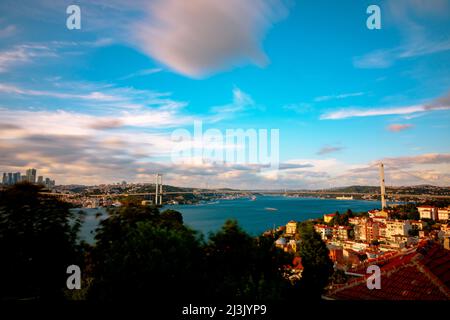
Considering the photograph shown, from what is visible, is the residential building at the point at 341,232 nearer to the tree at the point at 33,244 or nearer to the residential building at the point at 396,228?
the residential building at the point at 396,228

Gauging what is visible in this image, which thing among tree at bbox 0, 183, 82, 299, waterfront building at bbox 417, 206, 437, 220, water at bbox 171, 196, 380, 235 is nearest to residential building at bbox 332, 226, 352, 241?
water at bbox 171, 196, 380, 235

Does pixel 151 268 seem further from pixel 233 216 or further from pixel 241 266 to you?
pixel 233 216

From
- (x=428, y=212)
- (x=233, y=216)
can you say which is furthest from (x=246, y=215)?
(x=428, y=212)

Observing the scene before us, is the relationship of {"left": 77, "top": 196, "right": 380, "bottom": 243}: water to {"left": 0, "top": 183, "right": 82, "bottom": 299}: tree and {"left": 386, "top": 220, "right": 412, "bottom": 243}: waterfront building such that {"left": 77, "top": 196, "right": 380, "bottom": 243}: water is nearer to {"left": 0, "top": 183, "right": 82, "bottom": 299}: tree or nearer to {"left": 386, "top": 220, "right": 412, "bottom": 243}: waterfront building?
{"left": 0, "top": 183, "right": 82, "bottom": 299}: tree

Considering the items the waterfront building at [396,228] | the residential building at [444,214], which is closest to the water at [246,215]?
the waterfront building at [396,228]
